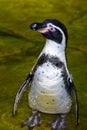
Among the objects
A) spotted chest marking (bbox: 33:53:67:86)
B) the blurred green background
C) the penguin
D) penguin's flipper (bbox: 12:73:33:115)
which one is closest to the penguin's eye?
the penguin

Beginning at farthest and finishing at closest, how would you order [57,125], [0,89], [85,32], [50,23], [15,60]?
[85,32], [15,60], [0,89], [57,125], [50,23]

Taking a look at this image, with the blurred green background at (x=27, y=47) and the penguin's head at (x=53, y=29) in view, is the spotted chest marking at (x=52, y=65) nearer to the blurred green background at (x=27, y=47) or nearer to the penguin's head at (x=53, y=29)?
the penguin's head at (x=53, y=29)

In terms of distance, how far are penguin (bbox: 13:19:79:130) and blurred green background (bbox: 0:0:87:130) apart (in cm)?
19

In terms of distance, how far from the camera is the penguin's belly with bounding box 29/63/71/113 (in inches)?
120

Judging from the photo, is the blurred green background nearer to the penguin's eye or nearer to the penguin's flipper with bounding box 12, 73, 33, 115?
the penguin's flipper with bounding box 12, 73, 33, 115

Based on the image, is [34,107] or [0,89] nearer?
[34,107]

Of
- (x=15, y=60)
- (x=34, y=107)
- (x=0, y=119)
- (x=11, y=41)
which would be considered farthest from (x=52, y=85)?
(x=11, y=41)

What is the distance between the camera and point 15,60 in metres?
4.35

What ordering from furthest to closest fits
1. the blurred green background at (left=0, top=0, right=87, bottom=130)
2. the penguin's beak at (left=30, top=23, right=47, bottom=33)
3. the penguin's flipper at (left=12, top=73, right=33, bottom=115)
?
the blurred green background at (left=0, top=0, right=87, bottom=130)
the penguin's flipper at (left=12, top=73, right=33, bottom=115)
the penguin's beak at (left=30, top=23, right=47, bottom=33)

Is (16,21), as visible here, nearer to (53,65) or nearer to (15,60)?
(15,60)

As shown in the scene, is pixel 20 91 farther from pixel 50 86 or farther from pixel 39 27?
pixel 39 27

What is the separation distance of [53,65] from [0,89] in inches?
32.0

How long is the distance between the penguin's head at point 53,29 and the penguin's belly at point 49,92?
195 millimetres

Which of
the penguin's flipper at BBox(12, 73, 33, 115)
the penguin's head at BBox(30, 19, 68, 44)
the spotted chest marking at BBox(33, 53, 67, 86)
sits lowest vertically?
the penguin's flipper at BBox(12, 73, 33, 115)
